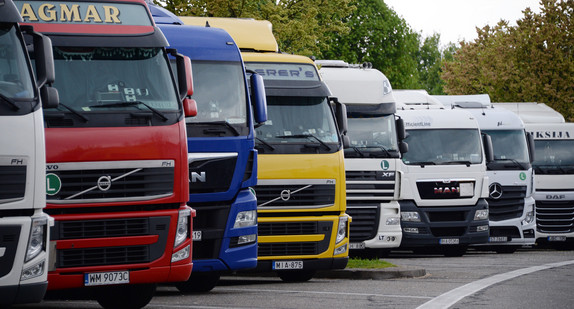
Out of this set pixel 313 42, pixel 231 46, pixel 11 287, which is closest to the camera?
pixel 11 287

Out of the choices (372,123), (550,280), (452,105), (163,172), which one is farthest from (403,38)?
(163,172)

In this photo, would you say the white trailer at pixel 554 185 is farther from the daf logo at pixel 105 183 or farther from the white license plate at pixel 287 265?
the daf logo at pixel 105 183

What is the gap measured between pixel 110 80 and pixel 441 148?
1393 centimetres

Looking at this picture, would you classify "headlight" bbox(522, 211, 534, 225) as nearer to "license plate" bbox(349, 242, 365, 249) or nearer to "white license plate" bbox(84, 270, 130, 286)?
"license plate" bbox(349, 242, 365, 249)

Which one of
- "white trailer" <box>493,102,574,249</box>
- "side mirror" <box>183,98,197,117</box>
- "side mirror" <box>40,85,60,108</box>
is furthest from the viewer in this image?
"white trailer" <box>493,102,574,249</box>

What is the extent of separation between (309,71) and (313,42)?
8.92 meters

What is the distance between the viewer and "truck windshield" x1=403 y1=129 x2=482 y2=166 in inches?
963

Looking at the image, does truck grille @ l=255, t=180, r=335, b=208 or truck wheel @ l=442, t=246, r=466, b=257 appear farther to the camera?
truck wheel @ l=442, t=246, r=466, b=257

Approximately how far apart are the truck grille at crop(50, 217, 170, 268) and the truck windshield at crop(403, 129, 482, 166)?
1351cm

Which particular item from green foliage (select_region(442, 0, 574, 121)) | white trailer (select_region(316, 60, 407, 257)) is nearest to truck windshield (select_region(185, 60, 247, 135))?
white trailer (select_region(316, 60, 407, 257))

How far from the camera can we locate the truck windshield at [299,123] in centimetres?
1633

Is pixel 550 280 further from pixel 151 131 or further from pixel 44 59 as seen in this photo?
pixel 44 59

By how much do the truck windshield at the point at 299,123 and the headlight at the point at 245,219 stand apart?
206cm

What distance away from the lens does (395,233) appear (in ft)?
69.8
